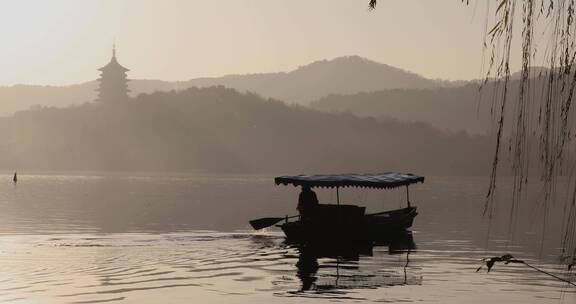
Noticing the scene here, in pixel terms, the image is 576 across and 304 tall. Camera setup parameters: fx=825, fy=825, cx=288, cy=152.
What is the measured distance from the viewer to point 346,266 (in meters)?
29.2

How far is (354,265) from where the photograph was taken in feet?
96.9

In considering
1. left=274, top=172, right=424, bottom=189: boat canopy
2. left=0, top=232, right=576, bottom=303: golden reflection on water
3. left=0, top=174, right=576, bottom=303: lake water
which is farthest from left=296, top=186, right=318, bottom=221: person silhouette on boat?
left=0, top=174, right=576, bottom=303: lake water

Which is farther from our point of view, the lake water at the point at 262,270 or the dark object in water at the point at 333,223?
the dark object in water at the point at 333,223

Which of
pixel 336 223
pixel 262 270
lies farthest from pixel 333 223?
pixel 262 270

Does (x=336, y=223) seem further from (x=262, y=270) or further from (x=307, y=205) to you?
(x=262, y=270)

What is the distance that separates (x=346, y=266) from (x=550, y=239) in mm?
24410

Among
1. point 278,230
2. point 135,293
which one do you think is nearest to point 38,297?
point 135,293

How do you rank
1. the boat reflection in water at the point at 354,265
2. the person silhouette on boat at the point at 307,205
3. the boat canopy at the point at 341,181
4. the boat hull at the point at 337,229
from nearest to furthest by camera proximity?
1. the boat reflection in water at the point at 354,265
2. the boat hull at the point at 337,229
3. the person silhouette on boat at the point at 307,205
4. the boat canopy at the point at 341,181

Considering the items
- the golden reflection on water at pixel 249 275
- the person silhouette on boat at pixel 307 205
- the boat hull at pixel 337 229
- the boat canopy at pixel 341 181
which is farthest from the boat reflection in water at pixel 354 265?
the boat canopy at pixel 341 181

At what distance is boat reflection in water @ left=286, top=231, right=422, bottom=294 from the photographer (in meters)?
24.3

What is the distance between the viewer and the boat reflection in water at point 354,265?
24.3 meters

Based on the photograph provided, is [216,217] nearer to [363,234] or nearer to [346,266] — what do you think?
[363,234]

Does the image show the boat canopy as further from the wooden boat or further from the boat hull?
the boat hull

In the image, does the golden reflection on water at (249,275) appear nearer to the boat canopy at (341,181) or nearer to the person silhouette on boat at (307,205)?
the person silhouette on boat at (307,205)
